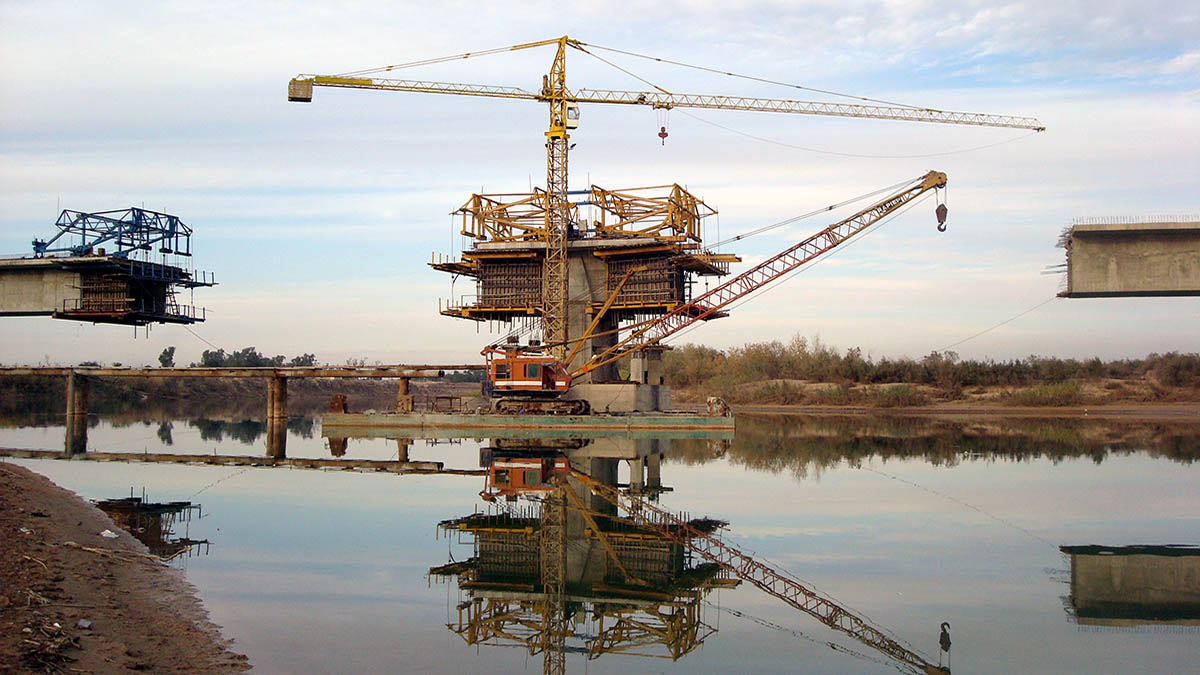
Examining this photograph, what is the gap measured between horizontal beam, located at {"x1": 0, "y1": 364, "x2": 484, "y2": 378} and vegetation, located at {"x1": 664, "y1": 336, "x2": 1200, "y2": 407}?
39.8 m

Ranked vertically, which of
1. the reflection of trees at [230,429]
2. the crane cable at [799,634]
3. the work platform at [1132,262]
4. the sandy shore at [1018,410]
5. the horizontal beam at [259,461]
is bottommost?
the crane cable at [799,634]

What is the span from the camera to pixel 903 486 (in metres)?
26.9

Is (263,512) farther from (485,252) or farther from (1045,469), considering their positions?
(485,252)

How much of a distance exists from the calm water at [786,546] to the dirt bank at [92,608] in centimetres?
55

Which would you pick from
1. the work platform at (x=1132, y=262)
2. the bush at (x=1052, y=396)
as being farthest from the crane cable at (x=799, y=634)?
the bush at (x=1052, y=396)

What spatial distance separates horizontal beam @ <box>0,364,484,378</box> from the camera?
54.3 m

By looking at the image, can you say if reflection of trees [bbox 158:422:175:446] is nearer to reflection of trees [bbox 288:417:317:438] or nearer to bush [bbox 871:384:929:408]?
reflection of trees [bbox 288:417:317:438]

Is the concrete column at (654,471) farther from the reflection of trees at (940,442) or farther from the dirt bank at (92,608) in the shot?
the dirt bank at (92,608)

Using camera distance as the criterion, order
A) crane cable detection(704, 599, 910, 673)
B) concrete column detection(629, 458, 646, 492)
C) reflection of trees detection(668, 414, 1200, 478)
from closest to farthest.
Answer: crane cable detection(704, 599, 910, 673) < concrete column detection(629, 458, 646, 492) < reflection of trees detection(668, 414, 1200, 478)

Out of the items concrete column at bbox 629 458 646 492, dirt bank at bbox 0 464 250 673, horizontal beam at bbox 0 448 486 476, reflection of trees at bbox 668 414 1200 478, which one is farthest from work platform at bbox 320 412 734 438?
dirt bank at bbox 0 464 250 673

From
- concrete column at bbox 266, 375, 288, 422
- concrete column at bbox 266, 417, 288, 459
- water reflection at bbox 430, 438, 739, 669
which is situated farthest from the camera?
concrete column at bbox 266, 375, 288, 422

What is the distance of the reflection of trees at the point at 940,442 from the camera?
116 feet

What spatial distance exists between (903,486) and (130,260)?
45.3m

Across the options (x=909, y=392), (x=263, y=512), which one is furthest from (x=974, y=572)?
(x=909, y=392)
